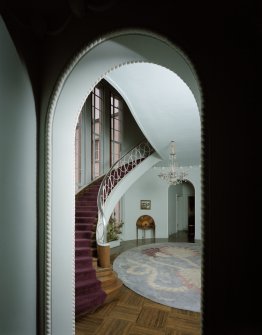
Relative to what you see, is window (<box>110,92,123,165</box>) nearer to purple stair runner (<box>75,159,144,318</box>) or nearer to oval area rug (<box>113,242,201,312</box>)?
purple stair runner (<box>75,159,144,318</box>)

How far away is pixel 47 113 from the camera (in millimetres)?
1787

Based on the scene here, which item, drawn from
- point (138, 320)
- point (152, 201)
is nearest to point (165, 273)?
point (138, 320)

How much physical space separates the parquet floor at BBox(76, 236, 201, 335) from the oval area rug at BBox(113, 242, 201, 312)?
0.25 meters

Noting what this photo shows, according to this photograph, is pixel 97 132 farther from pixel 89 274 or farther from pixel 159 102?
pixel 89 274

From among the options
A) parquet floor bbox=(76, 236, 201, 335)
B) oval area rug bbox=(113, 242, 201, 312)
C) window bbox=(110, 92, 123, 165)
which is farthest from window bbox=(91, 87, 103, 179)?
parquet floor bbox=(76, 236, 201, 335)

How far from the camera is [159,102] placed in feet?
19.6

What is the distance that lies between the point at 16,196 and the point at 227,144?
1384 mm

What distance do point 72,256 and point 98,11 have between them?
1.84 meters

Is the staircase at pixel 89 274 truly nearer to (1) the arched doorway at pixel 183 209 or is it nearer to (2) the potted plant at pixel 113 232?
(2) the potted plant at pixel 113 232

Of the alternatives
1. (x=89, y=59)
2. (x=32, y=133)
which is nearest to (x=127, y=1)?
(x=89, y=59)

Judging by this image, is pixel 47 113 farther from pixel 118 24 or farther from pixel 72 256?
pixel 72 256

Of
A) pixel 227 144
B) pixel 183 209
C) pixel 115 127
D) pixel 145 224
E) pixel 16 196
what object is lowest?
pixel 145 224

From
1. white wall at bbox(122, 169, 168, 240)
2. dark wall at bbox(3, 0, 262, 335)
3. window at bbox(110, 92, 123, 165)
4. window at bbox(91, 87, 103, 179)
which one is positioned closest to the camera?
dark wall at bbox(3, 0, 262, 335)

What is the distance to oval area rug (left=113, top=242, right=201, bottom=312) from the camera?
4.62 meters
